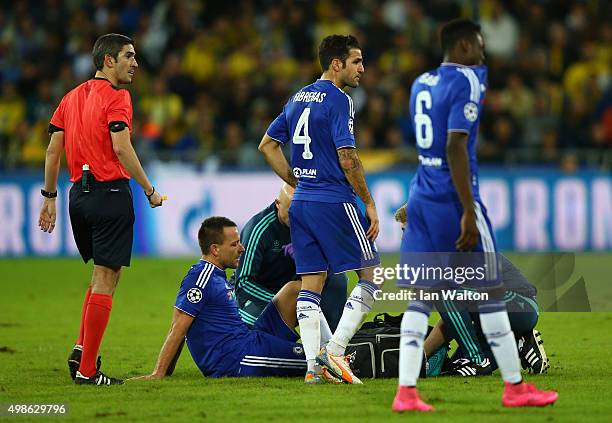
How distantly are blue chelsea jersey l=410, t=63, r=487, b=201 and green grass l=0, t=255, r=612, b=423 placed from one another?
1.24m

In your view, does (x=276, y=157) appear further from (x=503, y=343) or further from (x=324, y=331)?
(x=503, y=343)

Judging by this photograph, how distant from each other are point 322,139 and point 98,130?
1.48 metres

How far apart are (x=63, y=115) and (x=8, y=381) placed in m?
1.84

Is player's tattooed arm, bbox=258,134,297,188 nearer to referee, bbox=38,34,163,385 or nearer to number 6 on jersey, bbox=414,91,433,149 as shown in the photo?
referee, bbox=38,34,163,385

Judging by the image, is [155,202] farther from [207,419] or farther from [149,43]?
[149,43]

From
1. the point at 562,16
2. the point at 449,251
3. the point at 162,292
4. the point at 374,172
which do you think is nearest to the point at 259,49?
the point at 374,172

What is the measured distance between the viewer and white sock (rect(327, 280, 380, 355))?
7504 mm

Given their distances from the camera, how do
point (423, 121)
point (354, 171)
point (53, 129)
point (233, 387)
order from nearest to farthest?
point (423, 121) → point (233, 387) → point (354, 171) → point (53, 129)

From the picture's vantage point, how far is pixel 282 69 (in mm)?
20672

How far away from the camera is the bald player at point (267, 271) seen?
339 inches

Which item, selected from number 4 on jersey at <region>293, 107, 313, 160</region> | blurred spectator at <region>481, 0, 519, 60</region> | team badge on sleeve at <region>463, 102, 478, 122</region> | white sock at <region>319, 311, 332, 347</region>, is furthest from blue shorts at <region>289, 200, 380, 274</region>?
blurred spectator at <region>481, 0, 519, 60</region>

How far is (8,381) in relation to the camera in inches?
309

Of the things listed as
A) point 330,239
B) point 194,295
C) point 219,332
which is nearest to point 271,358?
point 219,332

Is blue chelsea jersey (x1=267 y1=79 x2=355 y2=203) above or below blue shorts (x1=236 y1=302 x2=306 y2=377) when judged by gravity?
above
